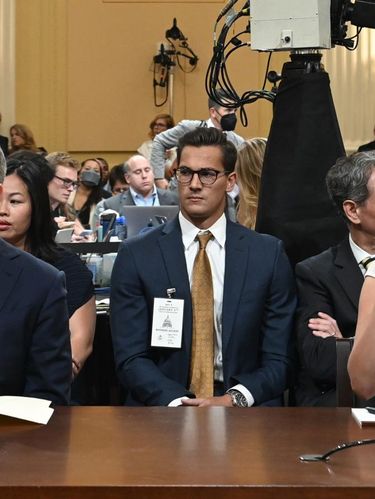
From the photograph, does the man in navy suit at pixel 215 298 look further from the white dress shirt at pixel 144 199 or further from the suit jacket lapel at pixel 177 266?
the white dress shirt at pixel 144 199

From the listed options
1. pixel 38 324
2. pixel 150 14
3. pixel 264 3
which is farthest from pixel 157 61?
pixel 38 324

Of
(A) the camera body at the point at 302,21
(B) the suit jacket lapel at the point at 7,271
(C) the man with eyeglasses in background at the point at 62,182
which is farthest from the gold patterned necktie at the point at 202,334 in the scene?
(C) the man with eyeglasses in background at the point at 62,182

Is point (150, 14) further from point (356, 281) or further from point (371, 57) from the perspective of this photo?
point (356, 281)

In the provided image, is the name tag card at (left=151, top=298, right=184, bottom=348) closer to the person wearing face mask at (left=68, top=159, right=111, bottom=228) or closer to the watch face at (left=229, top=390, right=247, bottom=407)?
the watch face at (left=229, top=390, right=247, bottom=407)

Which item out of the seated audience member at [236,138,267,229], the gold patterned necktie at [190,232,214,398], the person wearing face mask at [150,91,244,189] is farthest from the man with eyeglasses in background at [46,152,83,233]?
the gold patterned necktie at [190,232,214,398]

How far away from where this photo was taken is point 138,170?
24.8 feet

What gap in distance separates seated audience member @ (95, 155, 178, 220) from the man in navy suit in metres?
3.87

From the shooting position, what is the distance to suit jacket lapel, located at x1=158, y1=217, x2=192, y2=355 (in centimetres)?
350

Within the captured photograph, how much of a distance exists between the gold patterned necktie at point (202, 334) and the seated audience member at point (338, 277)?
0.94ft

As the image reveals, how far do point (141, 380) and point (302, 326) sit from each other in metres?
0.53

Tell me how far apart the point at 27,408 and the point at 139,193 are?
5504 millimetres

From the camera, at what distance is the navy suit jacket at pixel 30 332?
94.5 inches

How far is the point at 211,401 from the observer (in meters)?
3.33

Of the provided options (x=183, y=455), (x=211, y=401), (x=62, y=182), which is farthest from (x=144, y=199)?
(x=183, y=455)
